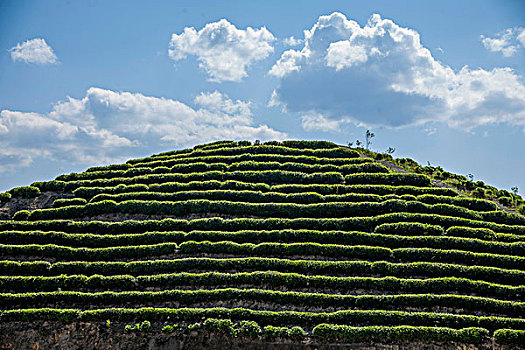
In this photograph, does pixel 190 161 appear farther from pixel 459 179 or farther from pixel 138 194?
pixel 459 179

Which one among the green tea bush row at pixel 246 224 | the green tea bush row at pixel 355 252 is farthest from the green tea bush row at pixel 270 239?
the green tea bush row at pixel 246 224

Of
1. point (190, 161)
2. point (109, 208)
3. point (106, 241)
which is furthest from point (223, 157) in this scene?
point (106, 241)

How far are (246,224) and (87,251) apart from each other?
42.2 feet

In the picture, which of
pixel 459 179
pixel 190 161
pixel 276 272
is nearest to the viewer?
pixel 276 272

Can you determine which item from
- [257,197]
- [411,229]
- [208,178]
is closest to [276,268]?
[257,197]

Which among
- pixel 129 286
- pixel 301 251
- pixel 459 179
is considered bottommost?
pixel 129 286

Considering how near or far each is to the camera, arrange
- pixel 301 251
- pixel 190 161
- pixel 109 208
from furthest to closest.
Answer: pixel 190 161
pixel 109 208
pixel 301 251

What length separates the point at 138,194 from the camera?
3988cm

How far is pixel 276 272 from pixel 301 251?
132 inches

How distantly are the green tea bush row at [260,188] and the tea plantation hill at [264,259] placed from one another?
5.0 inches

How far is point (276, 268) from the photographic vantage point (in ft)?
98.0

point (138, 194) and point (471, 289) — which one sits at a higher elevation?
point (138, 194)

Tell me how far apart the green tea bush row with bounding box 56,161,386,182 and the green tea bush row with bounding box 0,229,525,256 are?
10.9 metres

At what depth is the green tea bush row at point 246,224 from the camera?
33938 millimetres
